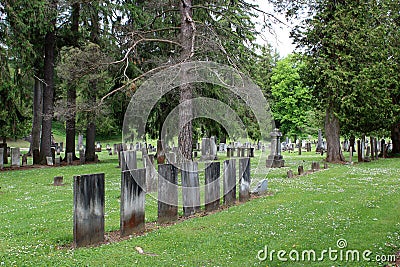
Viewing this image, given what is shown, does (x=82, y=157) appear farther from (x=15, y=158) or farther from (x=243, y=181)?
(x=243, y=181)

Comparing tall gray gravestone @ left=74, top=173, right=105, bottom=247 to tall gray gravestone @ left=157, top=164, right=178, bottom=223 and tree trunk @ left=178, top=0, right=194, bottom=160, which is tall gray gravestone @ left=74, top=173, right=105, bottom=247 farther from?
tree trunk @ left=178, top=0, right=194, bottom=160

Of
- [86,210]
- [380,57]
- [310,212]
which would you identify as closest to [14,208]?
[86,210]

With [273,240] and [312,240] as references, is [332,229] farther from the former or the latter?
[273,240]

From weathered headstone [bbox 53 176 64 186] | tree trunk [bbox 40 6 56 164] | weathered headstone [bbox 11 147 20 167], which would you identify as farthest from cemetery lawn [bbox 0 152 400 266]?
tree trunk [bbox 40 6 56 164]

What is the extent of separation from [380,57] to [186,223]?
18.4 metres

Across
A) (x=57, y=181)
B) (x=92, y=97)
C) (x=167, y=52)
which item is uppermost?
(x=167, y=52)

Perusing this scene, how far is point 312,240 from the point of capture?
20.3 ft

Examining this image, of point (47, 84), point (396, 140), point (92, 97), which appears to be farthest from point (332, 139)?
point (47, 84)

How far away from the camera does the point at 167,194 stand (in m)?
8.11

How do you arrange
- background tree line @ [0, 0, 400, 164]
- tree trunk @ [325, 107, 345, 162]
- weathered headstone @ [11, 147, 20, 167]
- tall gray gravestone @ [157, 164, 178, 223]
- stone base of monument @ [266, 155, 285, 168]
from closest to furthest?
1. tall gray gravestone @ [157, 164, 178, 223]
2. background tree line @ [0, 0, 400, 164]
3. stone base of monument @ [266, 155, 285, 168]
4. weathered headstone @ [11, 147, 20, 167]
5. tree trunk @ [325, 107, 345, 162]

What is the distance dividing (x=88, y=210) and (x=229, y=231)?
2.45 meters

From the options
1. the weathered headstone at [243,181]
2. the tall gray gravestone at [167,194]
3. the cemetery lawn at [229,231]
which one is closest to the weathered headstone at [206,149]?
the cemetery lawn at [229,231]

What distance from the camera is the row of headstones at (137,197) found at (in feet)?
20.2

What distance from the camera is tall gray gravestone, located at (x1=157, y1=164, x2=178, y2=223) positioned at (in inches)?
309
